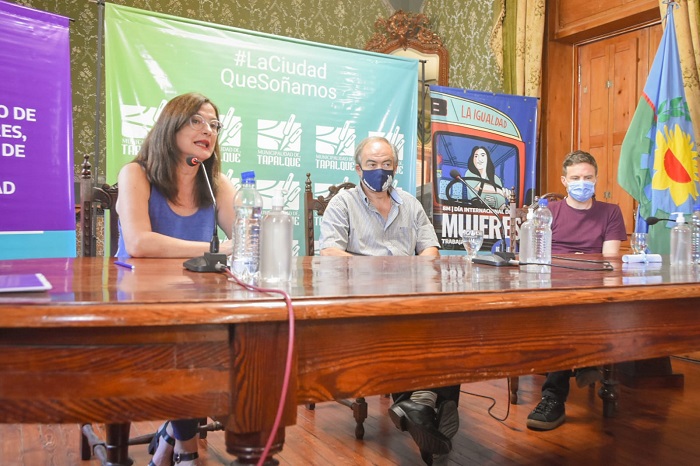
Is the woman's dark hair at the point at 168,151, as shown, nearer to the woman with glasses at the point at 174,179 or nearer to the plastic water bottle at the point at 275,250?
the woman with glasses at the point at 174,179

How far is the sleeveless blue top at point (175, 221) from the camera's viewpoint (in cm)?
169

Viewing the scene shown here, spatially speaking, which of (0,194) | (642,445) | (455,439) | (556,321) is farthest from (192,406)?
(0,194)

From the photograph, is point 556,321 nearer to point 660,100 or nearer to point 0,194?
point 0,194

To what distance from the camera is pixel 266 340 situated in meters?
0.66

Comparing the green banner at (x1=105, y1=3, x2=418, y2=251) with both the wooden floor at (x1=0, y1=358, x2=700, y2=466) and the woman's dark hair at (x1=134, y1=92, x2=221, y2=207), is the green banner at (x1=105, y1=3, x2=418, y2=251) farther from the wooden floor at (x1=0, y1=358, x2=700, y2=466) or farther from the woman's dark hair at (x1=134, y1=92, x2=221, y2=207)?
the wooden floor at (x1=0, y1=358, x2=700, y2=466)

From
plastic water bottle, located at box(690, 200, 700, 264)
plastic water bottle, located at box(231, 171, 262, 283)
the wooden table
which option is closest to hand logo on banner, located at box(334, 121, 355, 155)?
plastic water bottle, located at box(690, 200, 700, 264)

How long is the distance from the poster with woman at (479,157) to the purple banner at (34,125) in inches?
81.0

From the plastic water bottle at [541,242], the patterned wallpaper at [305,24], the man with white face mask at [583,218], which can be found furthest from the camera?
the patterned wallpaper at [305,24]

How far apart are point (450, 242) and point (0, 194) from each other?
2403mm

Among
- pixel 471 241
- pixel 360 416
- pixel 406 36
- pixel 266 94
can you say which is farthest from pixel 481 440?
pixel 406 36

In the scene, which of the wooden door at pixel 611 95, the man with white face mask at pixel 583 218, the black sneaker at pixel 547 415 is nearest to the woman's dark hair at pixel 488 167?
the wooden door at pixel 611 95

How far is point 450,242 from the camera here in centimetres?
363

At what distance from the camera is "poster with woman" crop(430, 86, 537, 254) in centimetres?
363

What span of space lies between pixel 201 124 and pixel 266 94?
4.53ft
